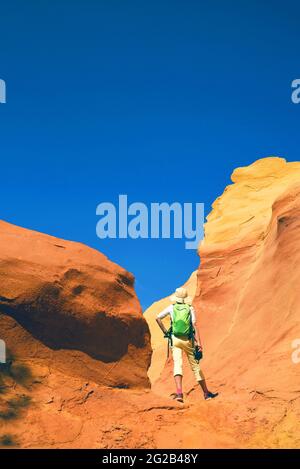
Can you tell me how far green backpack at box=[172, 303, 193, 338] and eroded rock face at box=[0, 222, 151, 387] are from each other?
809 mm

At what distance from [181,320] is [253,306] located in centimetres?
687

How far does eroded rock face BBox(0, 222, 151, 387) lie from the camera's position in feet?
22.7

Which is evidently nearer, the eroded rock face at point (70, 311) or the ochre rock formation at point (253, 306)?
the ochre rock formation at point (253, 306)

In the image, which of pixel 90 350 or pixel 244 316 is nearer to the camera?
pixel 90 350

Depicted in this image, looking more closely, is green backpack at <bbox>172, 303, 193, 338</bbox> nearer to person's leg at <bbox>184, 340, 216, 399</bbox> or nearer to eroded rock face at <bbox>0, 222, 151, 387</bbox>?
person's leg at <bbox>184, 340, 216, 399</bbox>

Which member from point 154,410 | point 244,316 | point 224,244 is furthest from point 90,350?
point 224,244

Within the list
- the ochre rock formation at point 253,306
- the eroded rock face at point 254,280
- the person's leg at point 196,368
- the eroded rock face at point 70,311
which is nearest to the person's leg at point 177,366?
the person's leg at point 196,368

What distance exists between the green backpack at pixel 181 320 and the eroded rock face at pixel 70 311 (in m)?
0.81

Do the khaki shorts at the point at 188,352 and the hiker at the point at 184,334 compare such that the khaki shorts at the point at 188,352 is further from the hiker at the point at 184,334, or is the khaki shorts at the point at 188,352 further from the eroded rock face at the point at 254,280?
the eroded rock face at the point at 254,280

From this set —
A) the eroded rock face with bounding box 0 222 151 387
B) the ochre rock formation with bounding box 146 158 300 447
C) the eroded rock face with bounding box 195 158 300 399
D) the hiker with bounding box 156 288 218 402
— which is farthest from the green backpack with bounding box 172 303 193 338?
the eroded rock face with bounding box 195 158 300 399

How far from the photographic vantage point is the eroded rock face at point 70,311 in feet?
22.7

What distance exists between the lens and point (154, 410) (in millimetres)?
6668
